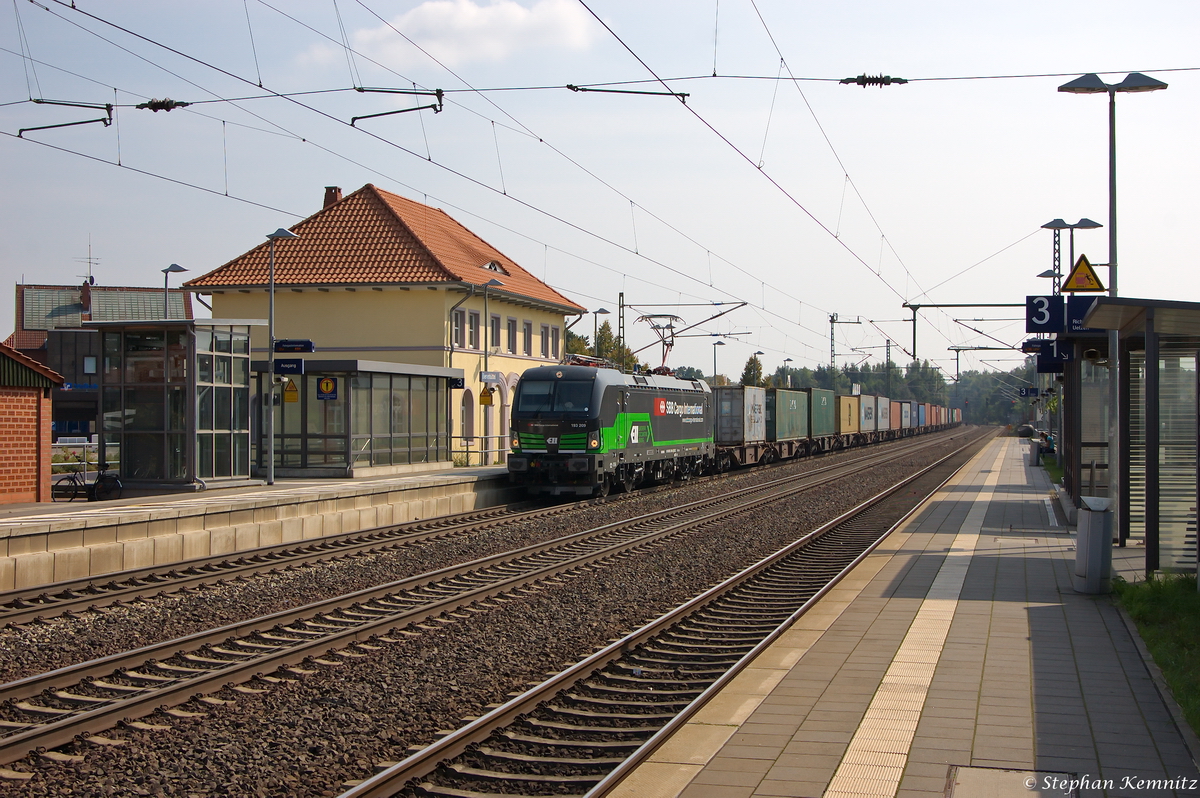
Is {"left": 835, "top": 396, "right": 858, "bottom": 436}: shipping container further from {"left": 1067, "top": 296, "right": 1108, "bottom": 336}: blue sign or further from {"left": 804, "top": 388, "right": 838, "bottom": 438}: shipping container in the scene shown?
{"left": 1067, "top": 296, "right": 1108, "bottom": 336}: blue sign

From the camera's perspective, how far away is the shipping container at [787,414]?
39625mm

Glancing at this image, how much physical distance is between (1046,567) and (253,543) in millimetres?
11223

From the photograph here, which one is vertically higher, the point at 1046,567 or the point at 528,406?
the point at 528,406

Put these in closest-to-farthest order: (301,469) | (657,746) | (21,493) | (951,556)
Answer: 1. (657,746)
2. (951,556)
3. (21,493)
4. (301,469)

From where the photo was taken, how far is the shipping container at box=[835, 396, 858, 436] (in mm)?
50625

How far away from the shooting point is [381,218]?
37469 mm

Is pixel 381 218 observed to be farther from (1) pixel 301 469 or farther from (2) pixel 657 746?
(2) pixel 657 746

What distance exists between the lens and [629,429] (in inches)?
974

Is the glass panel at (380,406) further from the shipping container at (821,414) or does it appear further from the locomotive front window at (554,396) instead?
the shipping container at (821,414)

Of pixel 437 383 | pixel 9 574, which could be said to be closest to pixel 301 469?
pixel 437 383

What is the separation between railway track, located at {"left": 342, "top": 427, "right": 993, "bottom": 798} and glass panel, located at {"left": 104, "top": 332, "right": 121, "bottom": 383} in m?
12.5

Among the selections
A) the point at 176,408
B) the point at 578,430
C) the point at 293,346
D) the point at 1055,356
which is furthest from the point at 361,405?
the point at 1055,356

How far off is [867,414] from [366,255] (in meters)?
32.3

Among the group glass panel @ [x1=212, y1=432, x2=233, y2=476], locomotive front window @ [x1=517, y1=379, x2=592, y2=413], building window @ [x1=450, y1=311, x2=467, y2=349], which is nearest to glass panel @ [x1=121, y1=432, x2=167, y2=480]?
glass panel @ [x1=212, y1=432, x2=233, y2=476]
